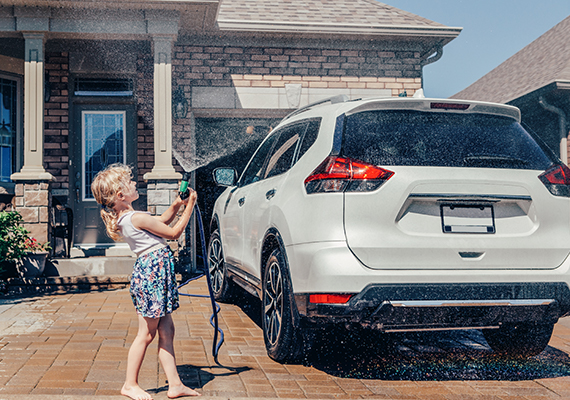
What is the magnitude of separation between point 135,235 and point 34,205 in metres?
5.19

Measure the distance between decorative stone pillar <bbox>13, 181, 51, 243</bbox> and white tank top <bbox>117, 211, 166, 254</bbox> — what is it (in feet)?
16.5

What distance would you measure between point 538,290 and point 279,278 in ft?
5.38

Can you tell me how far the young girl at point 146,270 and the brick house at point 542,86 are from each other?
10135mm

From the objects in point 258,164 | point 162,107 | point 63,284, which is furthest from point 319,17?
point 63,284

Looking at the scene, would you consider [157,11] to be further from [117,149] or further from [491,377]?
[491,377]

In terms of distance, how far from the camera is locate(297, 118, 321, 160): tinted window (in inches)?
148

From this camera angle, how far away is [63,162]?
9.05 m

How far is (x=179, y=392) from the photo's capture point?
3061 mm

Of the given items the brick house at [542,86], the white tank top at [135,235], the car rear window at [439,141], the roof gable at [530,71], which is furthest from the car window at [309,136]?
the roof gable at [530,71]

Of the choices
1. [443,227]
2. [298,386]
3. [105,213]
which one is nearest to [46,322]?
[105,213]

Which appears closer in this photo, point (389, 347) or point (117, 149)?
point (389, 347)

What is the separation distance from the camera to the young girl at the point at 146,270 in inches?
120

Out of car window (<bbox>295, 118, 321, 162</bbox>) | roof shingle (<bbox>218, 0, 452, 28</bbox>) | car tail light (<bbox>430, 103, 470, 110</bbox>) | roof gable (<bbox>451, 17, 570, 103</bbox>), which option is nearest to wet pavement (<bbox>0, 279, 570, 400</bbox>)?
car window (<bbox>295, 118, 321, 162</bbox>)

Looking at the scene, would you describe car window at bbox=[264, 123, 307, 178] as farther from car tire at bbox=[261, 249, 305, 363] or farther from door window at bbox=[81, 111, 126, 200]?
door window at bbox=[81, 111, 126, 200]
